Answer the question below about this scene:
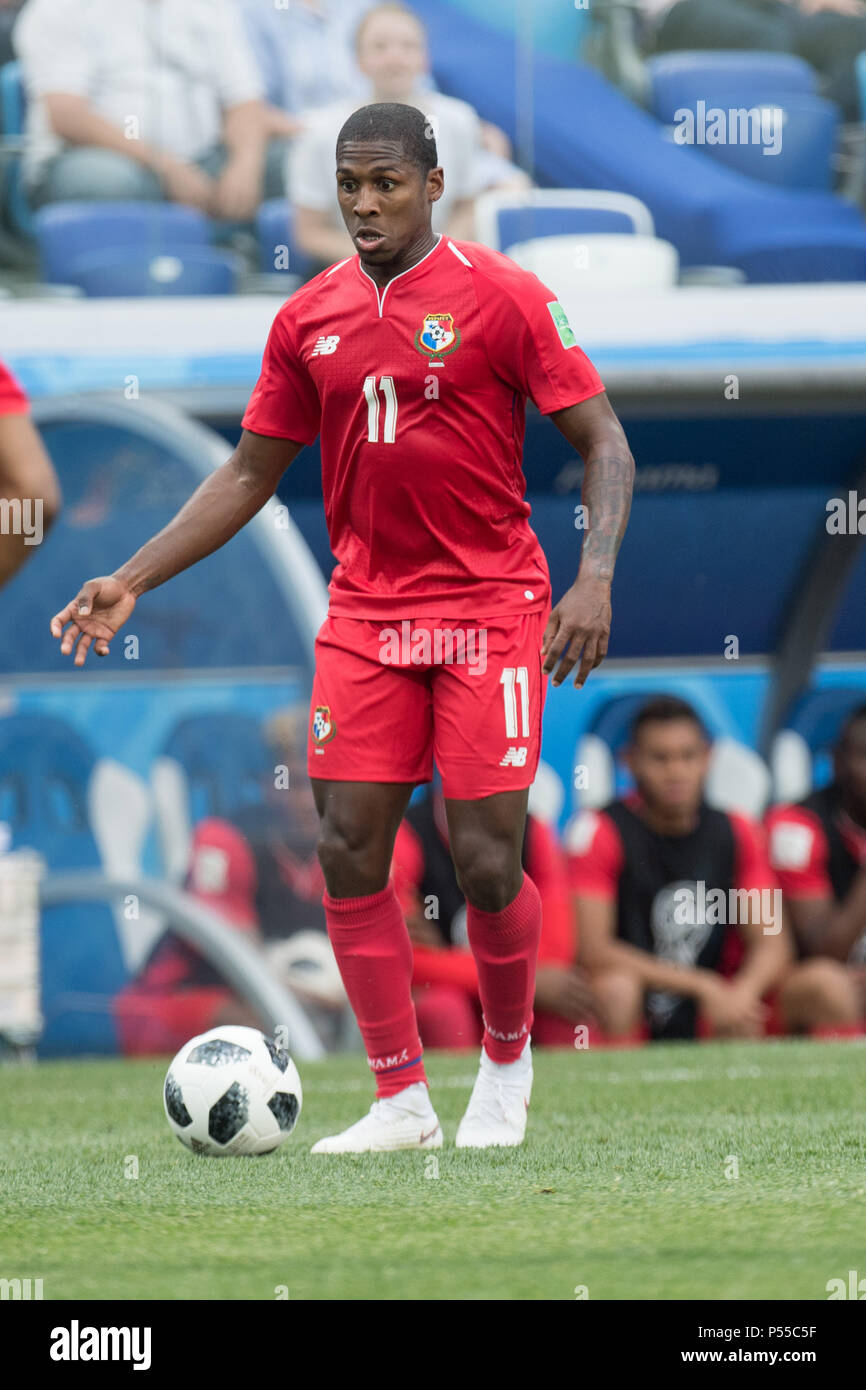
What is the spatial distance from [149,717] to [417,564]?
14.8 feet

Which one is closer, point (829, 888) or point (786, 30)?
point (829, 888)

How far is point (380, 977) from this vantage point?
4043 millimetres

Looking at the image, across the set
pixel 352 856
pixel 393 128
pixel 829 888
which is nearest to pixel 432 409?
pixel 393 128

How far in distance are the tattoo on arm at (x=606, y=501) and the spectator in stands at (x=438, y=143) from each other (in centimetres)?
526

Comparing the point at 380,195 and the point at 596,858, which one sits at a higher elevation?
the point at 380,195

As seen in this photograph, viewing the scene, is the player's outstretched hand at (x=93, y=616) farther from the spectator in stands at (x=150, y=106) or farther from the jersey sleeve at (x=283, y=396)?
the spectator in stands at (x=150, y=106)

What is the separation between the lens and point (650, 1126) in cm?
445

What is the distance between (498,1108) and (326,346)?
1.50m

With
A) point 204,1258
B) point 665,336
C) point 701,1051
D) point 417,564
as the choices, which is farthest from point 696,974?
point 204,1258

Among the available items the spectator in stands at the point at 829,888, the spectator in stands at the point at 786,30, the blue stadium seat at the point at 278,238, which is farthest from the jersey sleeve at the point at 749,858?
the spectator in stands at the point at 786,30

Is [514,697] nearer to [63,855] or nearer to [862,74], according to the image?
[63,855]

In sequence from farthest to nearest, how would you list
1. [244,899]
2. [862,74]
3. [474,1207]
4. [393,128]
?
[862,74] → [244,899] → [393,128] → [474,1207]

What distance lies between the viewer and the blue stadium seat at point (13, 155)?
934 cm
